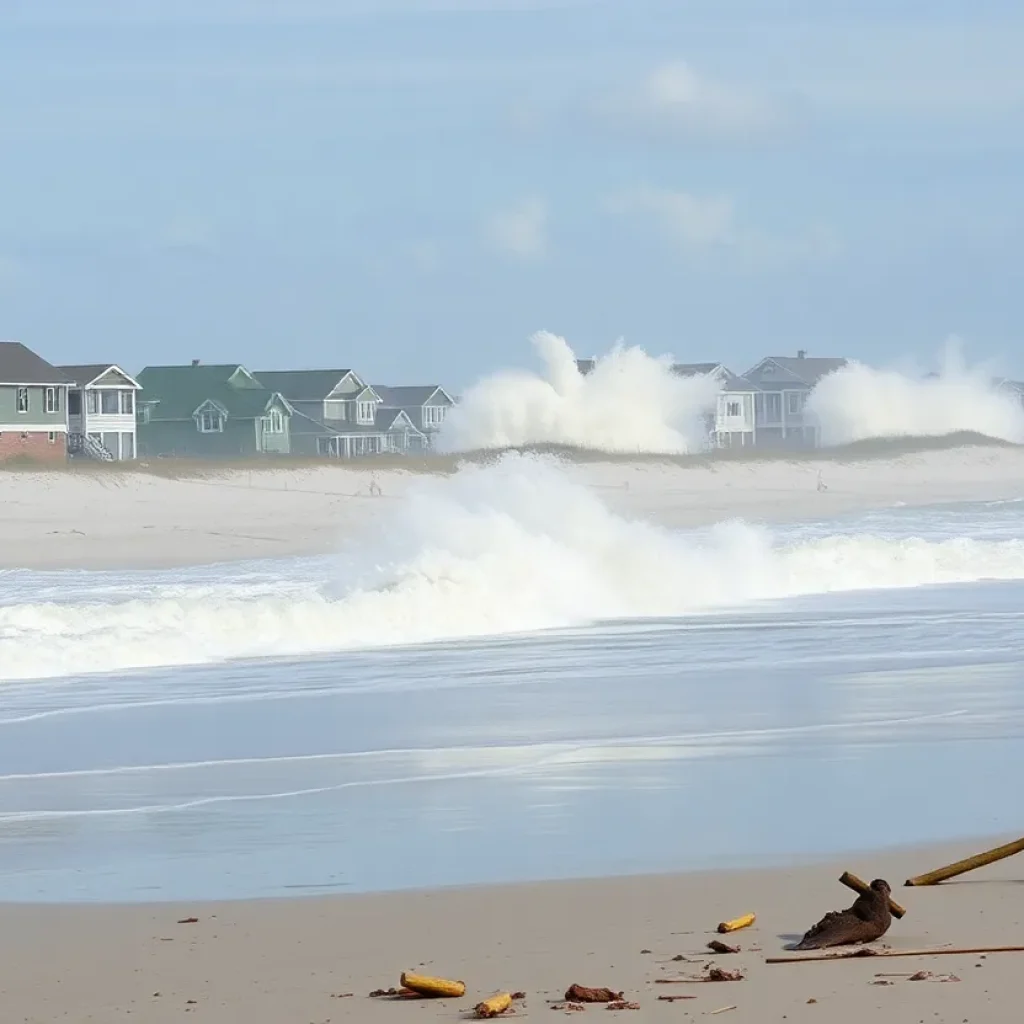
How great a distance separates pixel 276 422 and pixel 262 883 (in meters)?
82.3

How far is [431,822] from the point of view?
1062 cm

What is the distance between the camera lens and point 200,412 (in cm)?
8938

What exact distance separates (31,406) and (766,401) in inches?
2243

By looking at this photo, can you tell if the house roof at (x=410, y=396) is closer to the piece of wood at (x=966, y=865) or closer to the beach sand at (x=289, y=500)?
the beach sand at (x=289, y=500)

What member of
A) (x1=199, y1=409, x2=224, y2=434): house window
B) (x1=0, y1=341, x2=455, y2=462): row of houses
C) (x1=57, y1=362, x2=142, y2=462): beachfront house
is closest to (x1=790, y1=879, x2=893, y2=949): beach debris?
(x1=0, y1=341, x2=455, y2=462): row of houses

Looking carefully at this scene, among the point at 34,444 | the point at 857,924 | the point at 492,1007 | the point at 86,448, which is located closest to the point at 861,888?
the point at 857,924

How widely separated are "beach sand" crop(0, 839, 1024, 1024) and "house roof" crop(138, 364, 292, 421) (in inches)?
3194

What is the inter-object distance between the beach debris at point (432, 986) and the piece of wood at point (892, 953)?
1.12 meters

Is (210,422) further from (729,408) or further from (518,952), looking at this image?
(518,952)

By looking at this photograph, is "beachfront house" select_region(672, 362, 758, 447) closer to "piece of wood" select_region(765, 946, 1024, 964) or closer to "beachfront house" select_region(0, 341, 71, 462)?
"beachfront house" select_region(0, 341, 71, 462)

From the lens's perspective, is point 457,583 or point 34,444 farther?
point 34,444

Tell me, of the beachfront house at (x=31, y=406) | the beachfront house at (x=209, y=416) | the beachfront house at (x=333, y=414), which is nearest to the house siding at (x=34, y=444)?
the beachfront house at (x=31, y=406)

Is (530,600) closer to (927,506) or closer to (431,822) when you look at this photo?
(431,822)

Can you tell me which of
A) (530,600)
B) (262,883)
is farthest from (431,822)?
(530,600)
